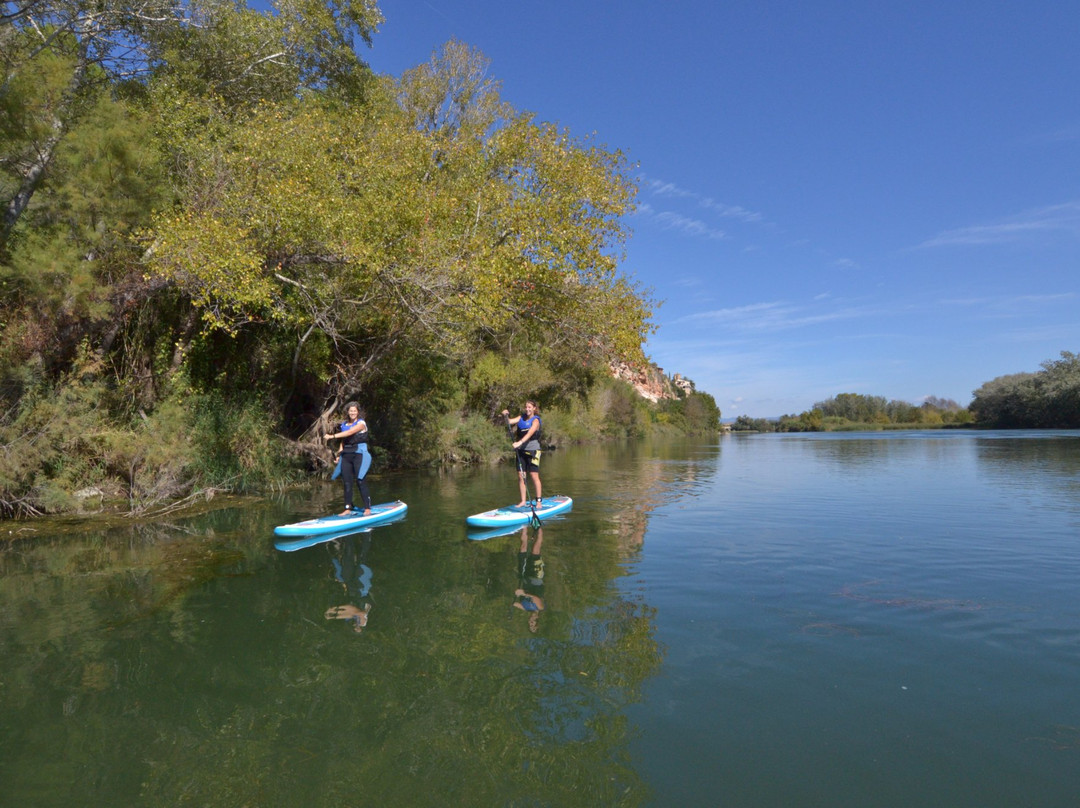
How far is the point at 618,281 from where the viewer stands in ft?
61.9

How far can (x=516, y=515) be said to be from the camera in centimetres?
1102

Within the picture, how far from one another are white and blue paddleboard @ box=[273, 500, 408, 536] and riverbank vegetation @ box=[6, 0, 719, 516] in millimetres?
3998

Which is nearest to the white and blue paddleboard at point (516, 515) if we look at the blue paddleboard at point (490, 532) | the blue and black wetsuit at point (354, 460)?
the blue paddleboard at point (490, 532)

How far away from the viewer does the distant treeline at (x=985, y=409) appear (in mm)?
64625

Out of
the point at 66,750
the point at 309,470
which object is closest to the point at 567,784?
the point at 66,750

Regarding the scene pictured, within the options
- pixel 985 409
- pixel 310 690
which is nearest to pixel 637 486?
pixel 310 690

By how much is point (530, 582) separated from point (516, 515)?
3.67 metres

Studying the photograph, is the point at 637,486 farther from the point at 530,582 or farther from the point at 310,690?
the point at 310,690

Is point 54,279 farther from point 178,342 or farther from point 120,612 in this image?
point 120,612

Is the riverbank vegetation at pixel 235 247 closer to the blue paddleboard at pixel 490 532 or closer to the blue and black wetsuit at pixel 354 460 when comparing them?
the blue and black wetsuit at pixel 354 460

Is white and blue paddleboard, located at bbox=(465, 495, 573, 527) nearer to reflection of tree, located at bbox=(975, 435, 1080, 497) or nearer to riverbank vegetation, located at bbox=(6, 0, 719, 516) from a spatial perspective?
riverbank vegetation, located at bbox=(6, 0, 719, 516)

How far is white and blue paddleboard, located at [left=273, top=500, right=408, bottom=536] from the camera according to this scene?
9.96m

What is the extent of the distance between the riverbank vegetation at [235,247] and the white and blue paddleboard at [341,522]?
13.1ft

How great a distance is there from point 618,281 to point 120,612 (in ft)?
49.7
